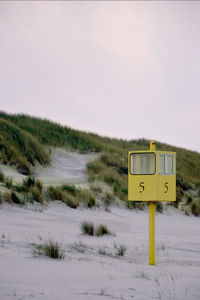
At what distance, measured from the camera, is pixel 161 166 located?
471cm

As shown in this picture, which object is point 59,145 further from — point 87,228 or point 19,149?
point 87,228

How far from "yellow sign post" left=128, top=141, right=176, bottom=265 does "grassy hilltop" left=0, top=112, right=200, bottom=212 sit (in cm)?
608

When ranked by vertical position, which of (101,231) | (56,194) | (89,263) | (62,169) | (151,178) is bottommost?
(89,263)

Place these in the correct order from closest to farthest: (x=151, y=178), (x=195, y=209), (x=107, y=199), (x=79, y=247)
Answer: (x=151, y=178), (x=79, y=247), (x=107, y=199), (x=195, y=209)

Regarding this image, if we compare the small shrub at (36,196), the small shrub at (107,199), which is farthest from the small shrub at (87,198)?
the small shrub at (36,196)

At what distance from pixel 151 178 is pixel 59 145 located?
47.0 feet

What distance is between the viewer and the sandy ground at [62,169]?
42.5ft

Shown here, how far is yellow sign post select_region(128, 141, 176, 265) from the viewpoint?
4598 mm

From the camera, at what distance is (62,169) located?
15.6 m

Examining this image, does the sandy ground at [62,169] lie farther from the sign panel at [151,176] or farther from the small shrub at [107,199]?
the sign panel at [151,176]

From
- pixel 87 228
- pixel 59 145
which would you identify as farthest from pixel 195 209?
pixel 59 145

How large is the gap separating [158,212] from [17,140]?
733cm

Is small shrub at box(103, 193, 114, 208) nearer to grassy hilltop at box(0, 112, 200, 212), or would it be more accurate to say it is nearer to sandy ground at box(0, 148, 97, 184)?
grassy hilltop at box(0, 112, 200, 212)

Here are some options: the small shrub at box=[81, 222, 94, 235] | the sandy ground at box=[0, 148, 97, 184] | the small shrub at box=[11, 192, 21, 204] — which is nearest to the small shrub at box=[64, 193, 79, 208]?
the small shrub at box=[11, 192, 21, 204]
